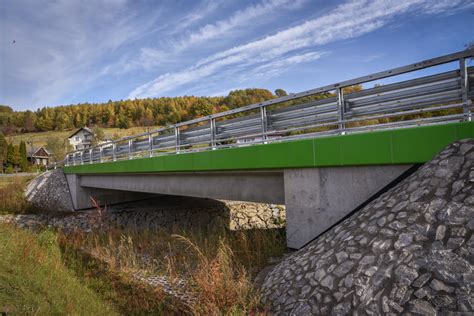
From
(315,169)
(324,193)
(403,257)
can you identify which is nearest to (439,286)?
(403,257)

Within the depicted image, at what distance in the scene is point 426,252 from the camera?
11.5ft

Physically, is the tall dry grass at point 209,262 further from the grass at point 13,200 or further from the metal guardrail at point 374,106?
the grass at point 13,200

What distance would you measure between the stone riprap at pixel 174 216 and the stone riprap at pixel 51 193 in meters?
1.75

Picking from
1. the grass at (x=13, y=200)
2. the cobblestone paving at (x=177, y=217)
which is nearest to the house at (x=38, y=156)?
the grass at (x=13, y=200)

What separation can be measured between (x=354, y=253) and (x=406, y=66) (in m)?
3.13

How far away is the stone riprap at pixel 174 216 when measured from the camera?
1641 centimetres

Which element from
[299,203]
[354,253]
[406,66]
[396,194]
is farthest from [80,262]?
[406,66]

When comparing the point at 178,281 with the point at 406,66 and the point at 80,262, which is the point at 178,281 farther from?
the point at 406,66

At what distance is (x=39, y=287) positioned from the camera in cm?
584

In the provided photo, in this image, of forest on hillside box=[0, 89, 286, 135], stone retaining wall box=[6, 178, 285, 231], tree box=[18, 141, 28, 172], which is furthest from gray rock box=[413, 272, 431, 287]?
forest on hillside box=[0, 89, 286, 135]

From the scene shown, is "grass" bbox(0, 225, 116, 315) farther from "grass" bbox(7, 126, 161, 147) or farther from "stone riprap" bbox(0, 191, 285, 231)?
"grass" bbox(7, 126, 161, 147)

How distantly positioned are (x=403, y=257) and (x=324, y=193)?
2.42 m

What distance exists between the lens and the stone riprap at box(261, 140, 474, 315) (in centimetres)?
324

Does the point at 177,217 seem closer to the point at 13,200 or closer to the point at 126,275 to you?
the point at 126,275
